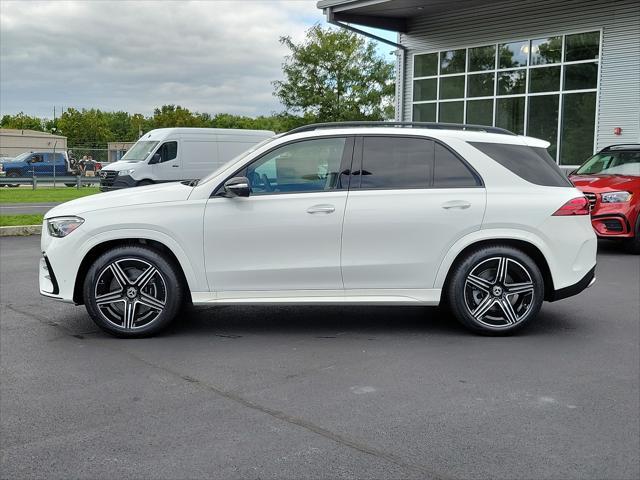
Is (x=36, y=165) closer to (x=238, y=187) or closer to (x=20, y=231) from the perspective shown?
(x=20, y=231)

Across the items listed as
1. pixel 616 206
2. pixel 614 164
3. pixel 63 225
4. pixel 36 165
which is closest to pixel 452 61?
pixel 614 164

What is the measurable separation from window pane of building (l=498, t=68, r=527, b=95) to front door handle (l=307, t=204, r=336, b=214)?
53.3 ft

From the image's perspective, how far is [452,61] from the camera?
72.3 feet

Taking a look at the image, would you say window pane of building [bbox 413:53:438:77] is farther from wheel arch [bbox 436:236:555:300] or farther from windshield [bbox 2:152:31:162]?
windshield [bbox 2:152:31:162]

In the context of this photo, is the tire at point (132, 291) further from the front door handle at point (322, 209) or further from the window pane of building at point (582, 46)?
the window pane of building at point (582, 46)

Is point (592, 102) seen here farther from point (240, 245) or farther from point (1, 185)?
point (1, 185)

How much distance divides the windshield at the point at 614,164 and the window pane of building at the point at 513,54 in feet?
27.5

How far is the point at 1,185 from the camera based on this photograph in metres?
33.5

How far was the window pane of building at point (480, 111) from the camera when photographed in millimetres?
Answer: 21125

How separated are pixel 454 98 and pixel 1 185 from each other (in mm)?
23207

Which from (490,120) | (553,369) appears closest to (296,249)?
(553,369)

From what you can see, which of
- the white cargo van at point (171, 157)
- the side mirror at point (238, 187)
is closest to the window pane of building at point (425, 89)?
the white cargo van at point (171, 157)

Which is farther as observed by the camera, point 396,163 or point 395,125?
point 395,125

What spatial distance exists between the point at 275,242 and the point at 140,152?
17.7 m
